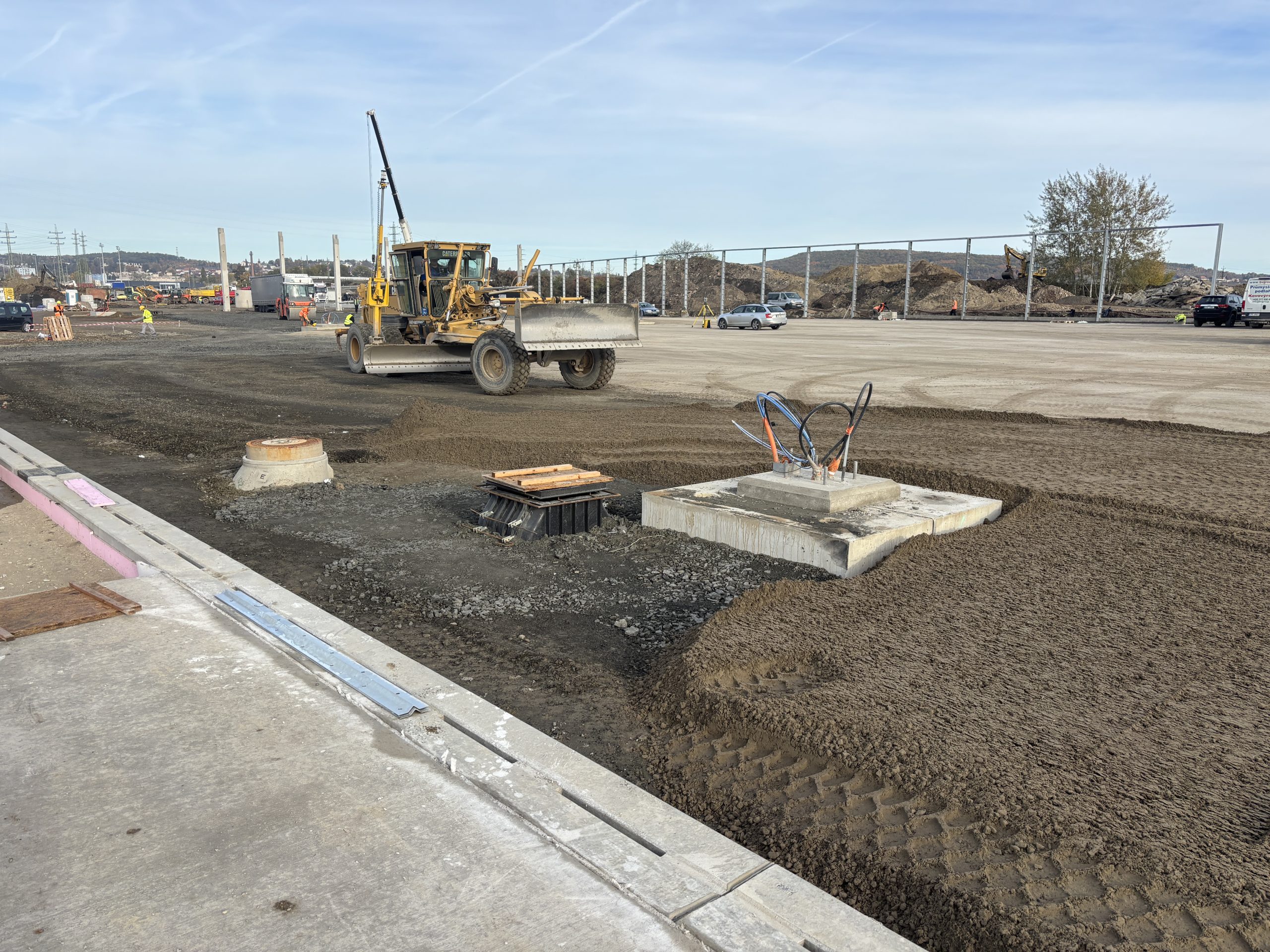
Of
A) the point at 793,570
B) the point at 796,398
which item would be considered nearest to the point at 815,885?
the point at 793,570

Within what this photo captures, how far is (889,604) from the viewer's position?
5.12 metres

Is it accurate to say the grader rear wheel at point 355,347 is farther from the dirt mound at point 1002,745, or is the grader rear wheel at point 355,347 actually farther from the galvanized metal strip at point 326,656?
the dirt mound at point 1002,745

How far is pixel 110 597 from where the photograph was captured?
4.91m

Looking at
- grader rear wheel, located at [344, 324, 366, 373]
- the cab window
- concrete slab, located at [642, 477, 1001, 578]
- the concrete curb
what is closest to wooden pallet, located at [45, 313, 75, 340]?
grader rear wheel, located at [344, 324, 366, 373]

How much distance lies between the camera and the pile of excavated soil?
273cm

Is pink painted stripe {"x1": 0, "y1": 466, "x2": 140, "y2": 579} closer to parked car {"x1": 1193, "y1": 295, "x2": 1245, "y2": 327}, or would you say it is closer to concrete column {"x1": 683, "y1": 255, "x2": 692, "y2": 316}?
parked car {"x1": 1193, "y1": 295, "x2": 1245, "y2": 327}

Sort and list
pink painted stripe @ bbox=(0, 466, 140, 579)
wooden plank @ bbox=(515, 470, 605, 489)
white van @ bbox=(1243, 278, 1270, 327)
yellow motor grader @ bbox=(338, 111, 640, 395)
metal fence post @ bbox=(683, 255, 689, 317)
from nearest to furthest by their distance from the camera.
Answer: pink painted stripe @ bbox=(0, 466, 140, 579)
wooden plank @ bbox=(515, 470, 605, 489)
yellow motor grader @ bbox=(338, 111, 640, 395)
white van @ bbox=(1243, 278, 1270, 327)
metal fence post @ bbox=(683, 255, 689, 317)

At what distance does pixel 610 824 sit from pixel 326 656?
1.81m

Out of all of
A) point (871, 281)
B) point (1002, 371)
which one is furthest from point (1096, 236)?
point (1002, 371)

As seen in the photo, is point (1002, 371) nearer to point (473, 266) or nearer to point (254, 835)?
point (473, 266)

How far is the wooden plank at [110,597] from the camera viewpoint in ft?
15.7

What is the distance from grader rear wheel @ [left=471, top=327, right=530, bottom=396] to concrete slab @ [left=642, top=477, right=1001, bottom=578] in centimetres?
947

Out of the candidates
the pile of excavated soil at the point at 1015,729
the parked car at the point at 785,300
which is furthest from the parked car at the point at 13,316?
the pile of excavated soil at the point at 1015,729

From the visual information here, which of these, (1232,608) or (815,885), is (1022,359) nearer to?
(1232,608)
